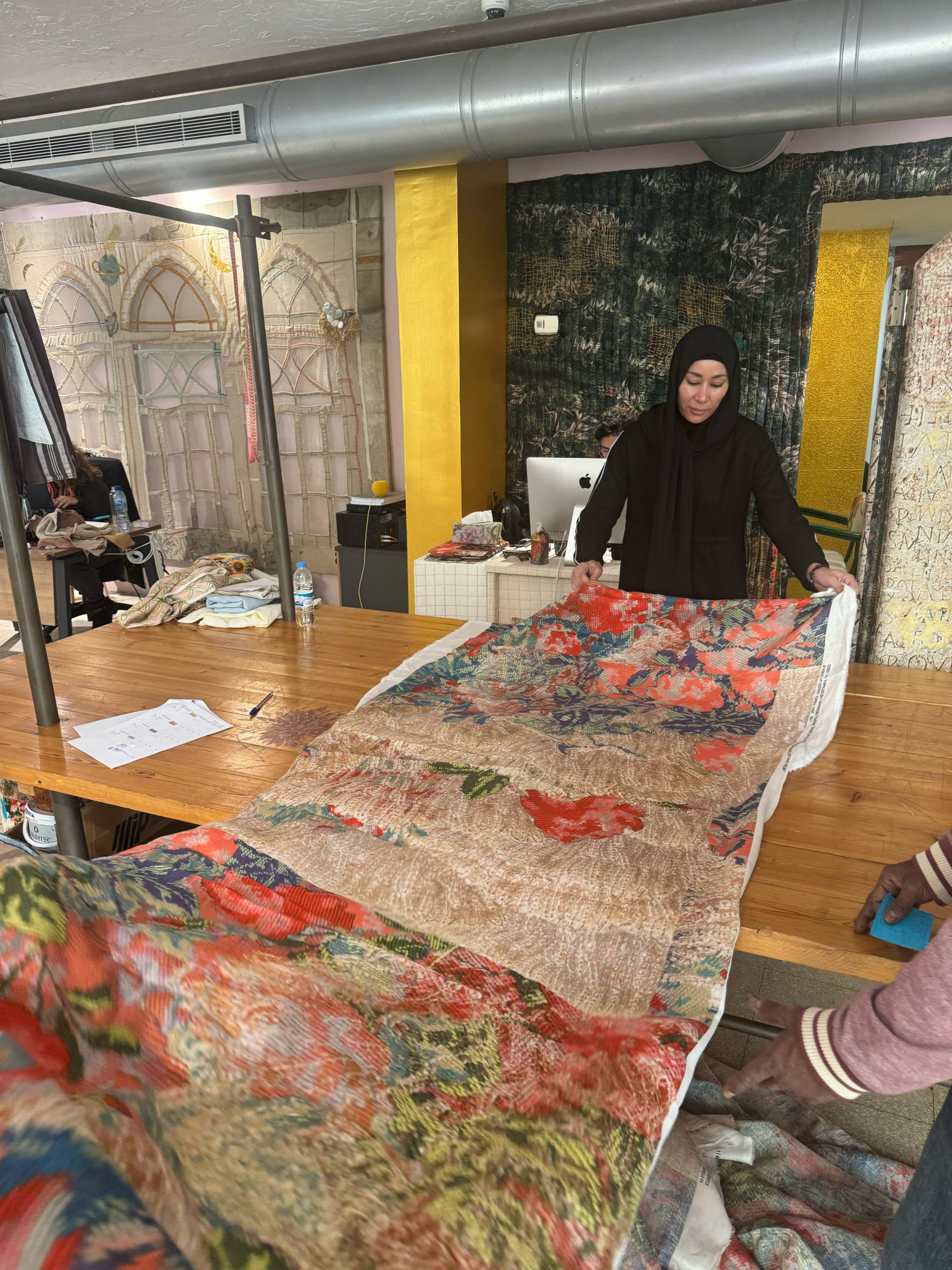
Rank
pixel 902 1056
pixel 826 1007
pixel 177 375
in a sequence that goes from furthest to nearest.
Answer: pixel 177 375 < pixel 826 1007 < pixel 902 1056

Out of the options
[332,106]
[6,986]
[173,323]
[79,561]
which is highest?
[332,106]

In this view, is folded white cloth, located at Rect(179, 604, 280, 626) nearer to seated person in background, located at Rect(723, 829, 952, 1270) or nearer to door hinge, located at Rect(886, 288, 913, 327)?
door hinge, located at Rect(886, 288, 913, 327)

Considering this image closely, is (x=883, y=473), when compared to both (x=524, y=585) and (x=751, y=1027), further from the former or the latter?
(x=524, y=585)

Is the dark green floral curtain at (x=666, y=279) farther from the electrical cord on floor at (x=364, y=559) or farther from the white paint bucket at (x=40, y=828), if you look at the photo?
the white paint bucket at (x=40, y=828)

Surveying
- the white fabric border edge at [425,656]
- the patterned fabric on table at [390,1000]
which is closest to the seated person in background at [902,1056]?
the patterned fabric on table at [390,1000]

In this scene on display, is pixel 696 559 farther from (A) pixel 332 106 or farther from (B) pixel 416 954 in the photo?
(A) pixel 332 106

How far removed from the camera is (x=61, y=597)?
15.8ft

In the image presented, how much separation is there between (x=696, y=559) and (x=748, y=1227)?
1.91 metres

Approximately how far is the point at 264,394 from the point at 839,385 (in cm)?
→ 345

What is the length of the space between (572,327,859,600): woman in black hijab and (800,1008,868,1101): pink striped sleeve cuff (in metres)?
1.78

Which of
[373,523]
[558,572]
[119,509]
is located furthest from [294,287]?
[558,572]

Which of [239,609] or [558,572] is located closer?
[239,609]

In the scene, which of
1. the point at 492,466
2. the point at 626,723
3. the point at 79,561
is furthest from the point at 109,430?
the point at 626,723

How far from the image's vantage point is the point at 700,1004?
1.25 m
